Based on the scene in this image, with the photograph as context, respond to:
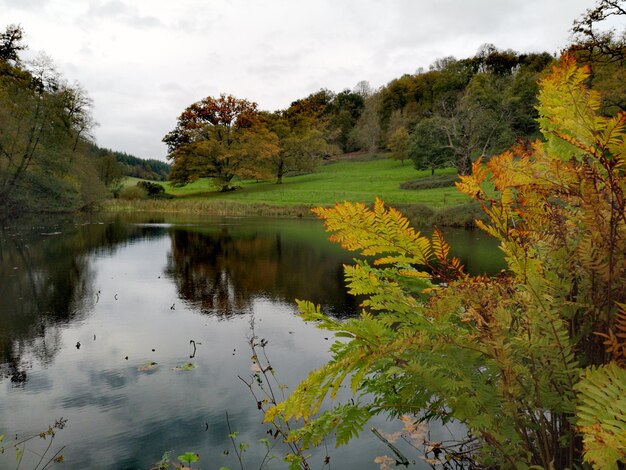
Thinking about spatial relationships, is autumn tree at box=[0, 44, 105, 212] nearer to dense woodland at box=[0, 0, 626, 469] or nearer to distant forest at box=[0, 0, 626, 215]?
distant forest at box=[0, 0, 626, 215]

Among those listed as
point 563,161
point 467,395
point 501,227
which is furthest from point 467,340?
point 563,161

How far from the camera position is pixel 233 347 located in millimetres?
6617

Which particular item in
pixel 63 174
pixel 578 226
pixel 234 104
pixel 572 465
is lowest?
pixel 572 465

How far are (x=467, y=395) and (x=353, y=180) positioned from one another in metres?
48.2

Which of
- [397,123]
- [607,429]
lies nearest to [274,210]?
[397,123]

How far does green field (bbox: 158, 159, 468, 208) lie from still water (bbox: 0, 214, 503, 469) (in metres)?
18.7

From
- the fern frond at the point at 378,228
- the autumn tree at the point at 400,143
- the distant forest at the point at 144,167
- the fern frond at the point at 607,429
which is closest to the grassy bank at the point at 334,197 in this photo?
the autumn tree at the point at 400,143

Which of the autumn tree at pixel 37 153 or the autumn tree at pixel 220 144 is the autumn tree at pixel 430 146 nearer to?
the autumn tree at pixel 220 144

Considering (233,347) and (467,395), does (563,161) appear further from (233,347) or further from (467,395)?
(233,347)

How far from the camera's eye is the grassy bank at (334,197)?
1025 inches

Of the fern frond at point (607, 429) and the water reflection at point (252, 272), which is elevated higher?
the fern frond at point (607, 429)

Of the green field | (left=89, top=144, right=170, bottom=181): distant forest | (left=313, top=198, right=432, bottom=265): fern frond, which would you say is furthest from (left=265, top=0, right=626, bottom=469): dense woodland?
(left=89, top=144, right=170, bottom=181): distant forest

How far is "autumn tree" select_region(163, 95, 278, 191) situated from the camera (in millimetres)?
49125

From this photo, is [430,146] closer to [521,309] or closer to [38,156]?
[38,156]
